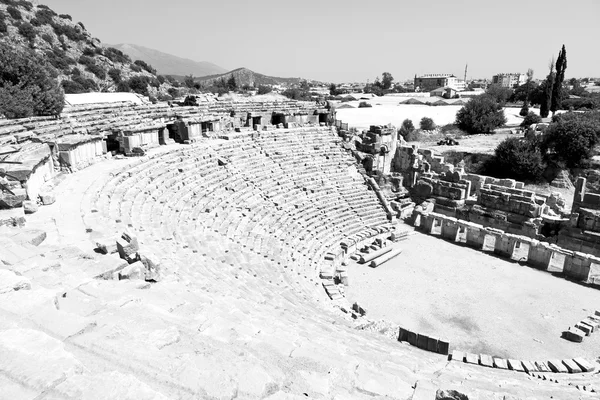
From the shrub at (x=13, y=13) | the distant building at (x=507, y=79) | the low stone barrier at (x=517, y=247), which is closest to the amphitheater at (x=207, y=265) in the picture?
the low stone barrier at (x=517, y=247)

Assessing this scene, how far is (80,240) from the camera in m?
8.67

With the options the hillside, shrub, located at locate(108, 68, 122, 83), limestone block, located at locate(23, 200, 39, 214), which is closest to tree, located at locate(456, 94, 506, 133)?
the hillside

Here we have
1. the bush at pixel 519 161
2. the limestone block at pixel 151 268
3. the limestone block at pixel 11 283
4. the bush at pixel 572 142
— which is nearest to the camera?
the limestone block at pixel 11 283

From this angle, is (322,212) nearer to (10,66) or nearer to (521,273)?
(521,273)

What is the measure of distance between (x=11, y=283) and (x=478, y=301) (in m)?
13.1

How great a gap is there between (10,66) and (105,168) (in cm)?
777

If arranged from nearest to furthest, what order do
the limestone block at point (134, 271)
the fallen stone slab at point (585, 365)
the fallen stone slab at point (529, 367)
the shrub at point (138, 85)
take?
the limestone block at point (134, 271)
the fallen stone slab at point (529, 367)
the fallen stone slab at point (585, 365)
the shrub at point (138, 85)

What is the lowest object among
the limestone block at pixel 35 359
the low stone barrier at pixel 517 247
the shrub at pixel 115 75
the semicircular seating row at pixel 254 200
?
the low stone barrier at pixel 517 247

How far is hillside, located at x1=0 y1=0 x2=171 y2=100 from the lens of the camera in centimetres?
3781

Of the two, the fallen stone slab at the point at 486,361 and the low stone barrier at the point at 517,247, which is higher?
the fallen stone slab at the point at 486,361

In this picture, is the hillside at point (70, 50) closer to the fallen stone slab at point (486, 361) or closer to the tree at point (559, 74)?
the fallen stone slab at point (486, 361)

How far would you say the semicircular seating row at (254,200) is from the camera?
12.3m

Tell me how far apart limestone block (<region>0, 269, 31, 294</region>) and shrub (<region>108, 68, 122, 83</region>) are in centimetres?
4122

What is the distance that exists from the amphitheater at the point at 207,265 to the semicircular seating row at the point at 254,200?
0.28 ft
